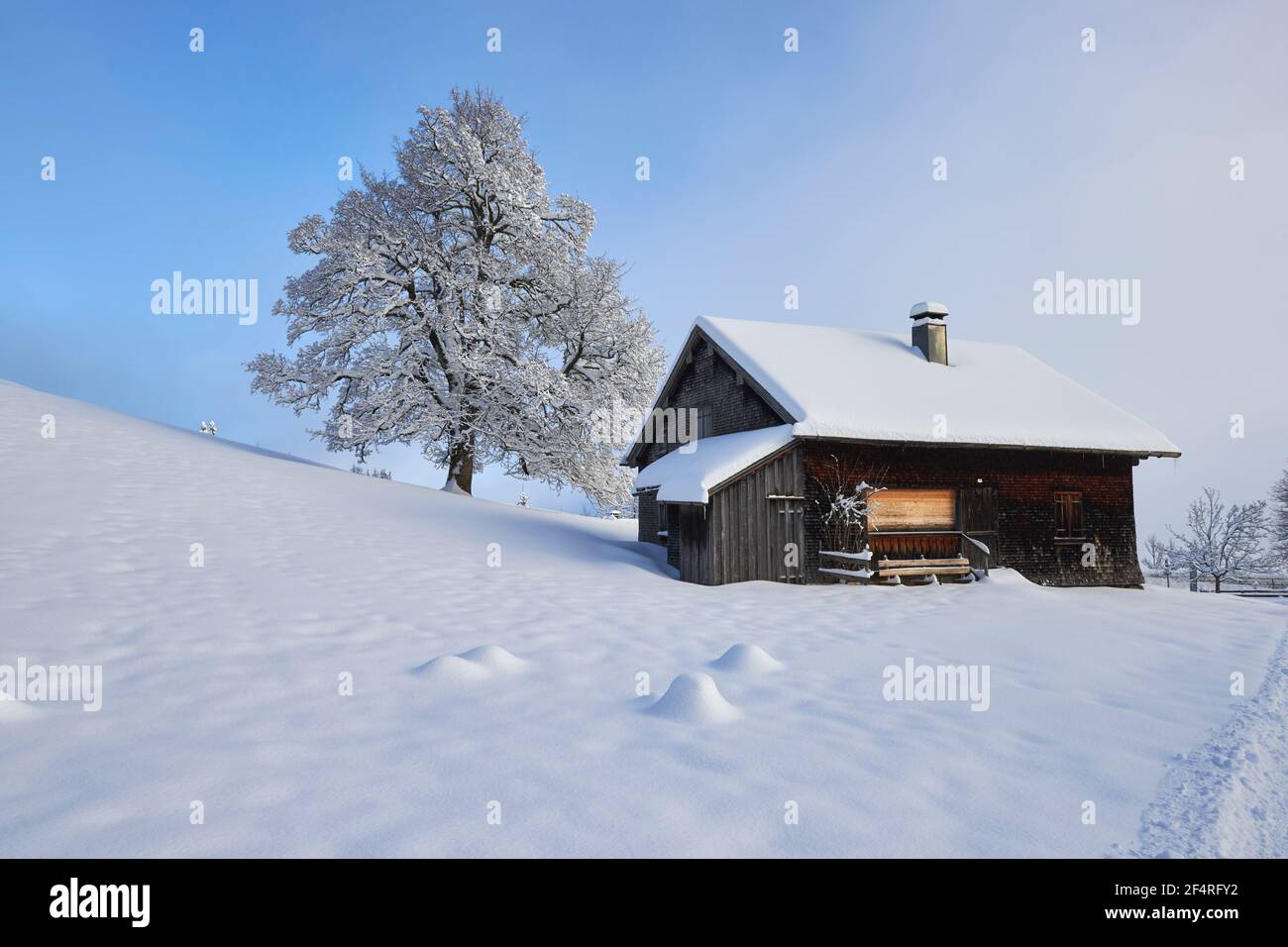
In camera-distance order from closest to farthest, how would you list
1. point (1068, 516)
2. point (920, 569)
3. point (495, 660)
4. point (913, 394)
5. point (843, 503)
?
point (495, 660)
point (843, 503)
point (920, 569)
point (913, 394)
point (1068, 516)

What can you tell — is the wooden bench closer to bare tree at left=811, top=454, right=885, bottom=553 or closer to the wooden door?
bare tree at left=811, top=454, right=885, bottom=553

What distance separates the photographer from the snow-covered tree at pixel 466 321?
20.7m

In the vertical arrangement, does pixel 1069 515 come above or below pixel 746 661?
above

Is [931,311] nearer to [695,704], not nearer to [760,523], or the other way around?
[760,523]

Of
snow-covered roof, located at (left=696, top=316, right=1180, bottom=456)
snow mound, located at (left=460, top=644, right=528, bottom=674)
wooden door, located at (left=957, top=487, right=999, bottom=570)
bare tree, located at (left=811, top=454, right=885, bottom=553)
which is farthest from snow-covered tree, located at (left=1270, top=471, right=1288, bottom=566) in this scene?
snow mound, located at (left=460, top=644, right=528, bottom=674)

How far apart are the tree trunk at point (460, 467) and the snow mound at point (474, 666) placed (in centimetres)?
1584

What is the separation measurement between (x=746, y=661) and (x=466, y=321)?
681 inches

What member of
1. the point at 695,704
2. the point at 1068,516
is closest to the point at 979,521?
the point at 1068,516

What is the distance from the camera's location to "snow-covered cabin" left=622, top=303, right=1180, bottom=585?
1441 centimetres

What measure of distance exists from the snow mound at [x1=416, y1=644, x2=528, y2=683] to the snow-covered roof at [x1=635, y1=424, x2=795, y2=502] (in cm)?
723

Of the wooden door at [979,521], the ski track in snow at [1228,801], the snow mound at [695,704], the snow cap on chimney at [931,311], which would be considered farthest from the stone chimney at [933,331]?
the snow mound at [695,704]

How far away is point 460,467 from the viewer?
72.6ft
